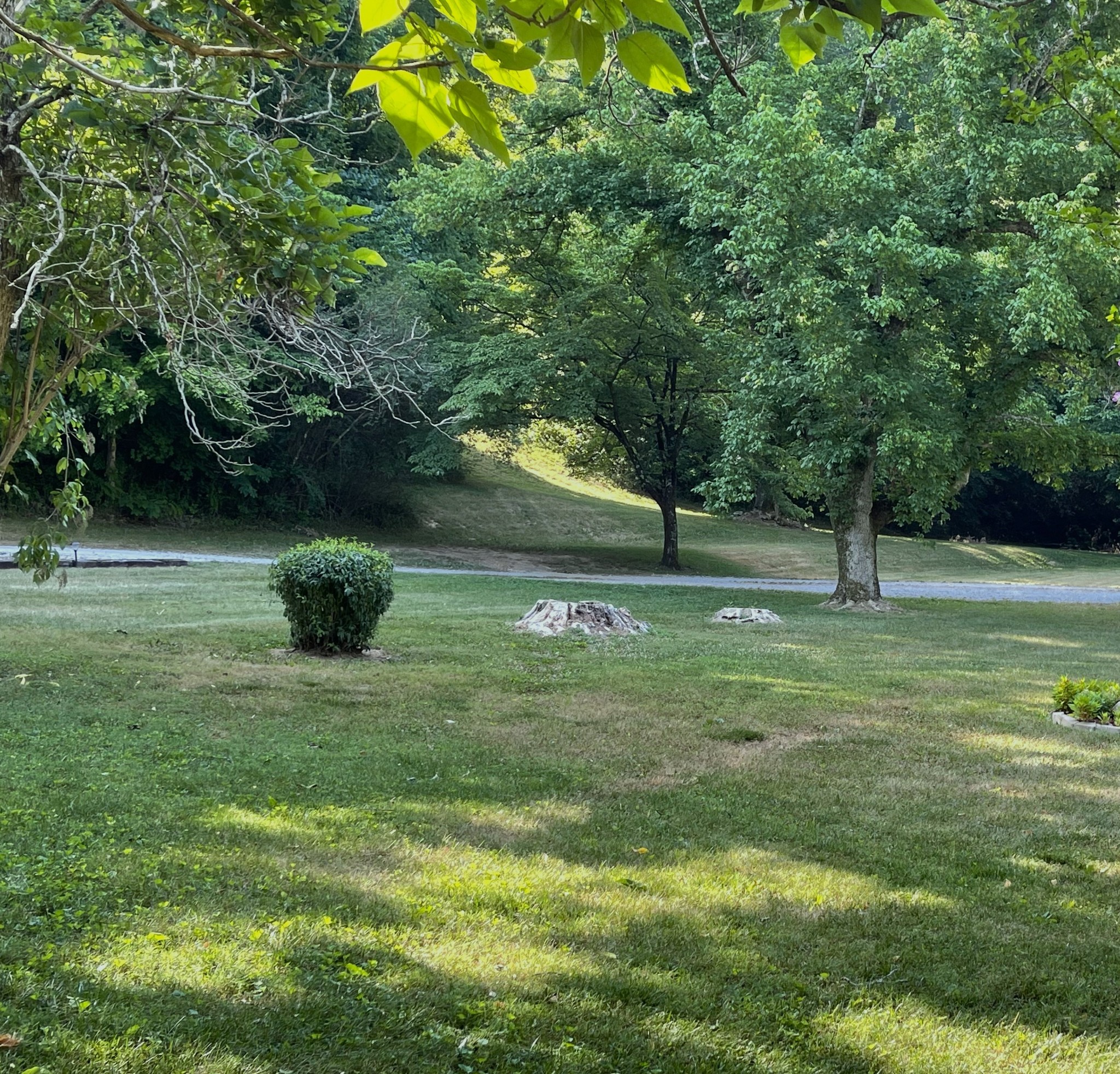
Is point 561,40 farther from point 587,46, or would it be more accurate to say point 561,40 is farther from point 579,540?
point 579,540

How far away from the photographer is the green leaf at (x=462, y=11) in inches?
68.4

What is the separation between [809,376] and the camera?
15281 millimetres

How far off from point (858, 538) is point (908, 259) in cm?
545

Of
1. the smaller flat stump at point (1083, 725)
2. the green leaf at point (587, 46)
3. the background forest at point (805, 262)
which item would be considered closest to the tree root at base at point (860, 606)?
the background forest at point (805, 262)

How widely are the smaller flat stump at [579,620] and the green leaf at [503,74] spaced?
35.8 ft

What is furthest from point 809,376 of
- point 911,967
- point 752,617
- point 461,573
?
point 911,967

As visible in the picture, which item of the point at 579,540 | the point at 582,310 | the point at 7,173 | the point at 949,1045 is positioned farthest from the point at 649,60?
the point at 579,540

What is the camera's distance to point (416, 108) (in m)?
1.74

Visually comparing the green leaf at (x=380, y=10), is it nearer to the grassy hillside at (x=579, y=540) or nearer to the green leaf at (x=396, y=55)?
the green leaf at (x=396, y=55)

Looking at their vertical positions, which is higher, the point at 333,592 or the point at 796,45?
the point at 796,45

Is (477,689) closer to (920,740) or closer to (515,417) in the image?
(920,740)

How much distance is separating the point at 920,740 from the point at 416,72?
21.2ft

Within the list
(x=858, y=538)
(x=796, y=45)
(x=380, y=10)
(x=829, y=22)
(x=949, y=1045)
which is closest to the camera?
(x=380, y=10)

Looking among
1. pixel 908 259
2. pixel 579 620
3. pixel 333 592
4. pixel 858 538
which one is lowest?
pixel 579 620
